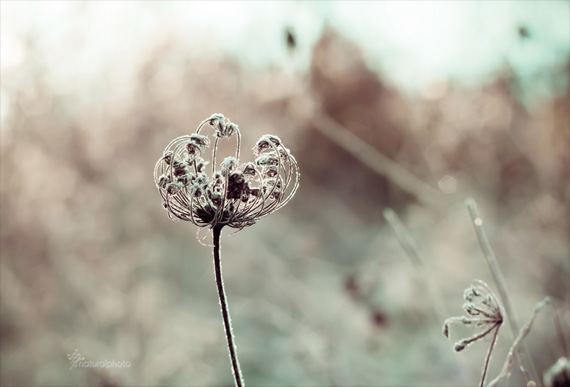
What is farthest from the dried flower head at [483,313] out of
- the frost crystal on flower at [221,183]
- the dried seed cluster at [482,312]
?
the frost crystal on flower at [221,183]

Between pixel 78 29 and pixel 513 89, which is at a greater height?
pixel 78 29

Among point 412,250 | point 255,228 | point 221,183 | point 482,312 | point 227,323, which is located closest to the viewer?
point 227,323

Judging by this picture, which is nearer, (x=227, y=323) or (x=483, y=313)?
(x=227, y=323)

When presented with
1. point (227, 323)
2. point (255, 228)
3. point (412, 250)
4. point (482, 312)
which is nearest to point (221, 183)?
point (227, 323)

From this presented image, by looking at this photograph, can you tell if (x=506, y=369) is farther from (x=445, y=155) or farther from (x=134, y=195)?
(x=134, y=195)

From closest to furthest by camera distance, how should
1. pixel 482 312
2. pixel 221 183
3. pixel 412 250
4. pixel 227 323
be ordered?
pixel 227 323 → pixel 482 312 → pixel 221 183 → pixel 412 250

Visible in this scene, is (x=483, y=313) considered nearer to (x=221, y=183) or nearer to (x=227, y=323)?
(x=227, y=323)

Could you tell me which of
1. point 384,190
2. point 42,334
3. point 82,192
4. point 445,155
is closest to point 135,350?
point 42,334

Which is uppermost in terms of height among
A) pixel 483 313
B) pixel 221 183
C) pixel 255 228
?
pixel 255 228

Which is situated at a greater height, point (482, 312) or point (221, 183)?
point (221, 183)
